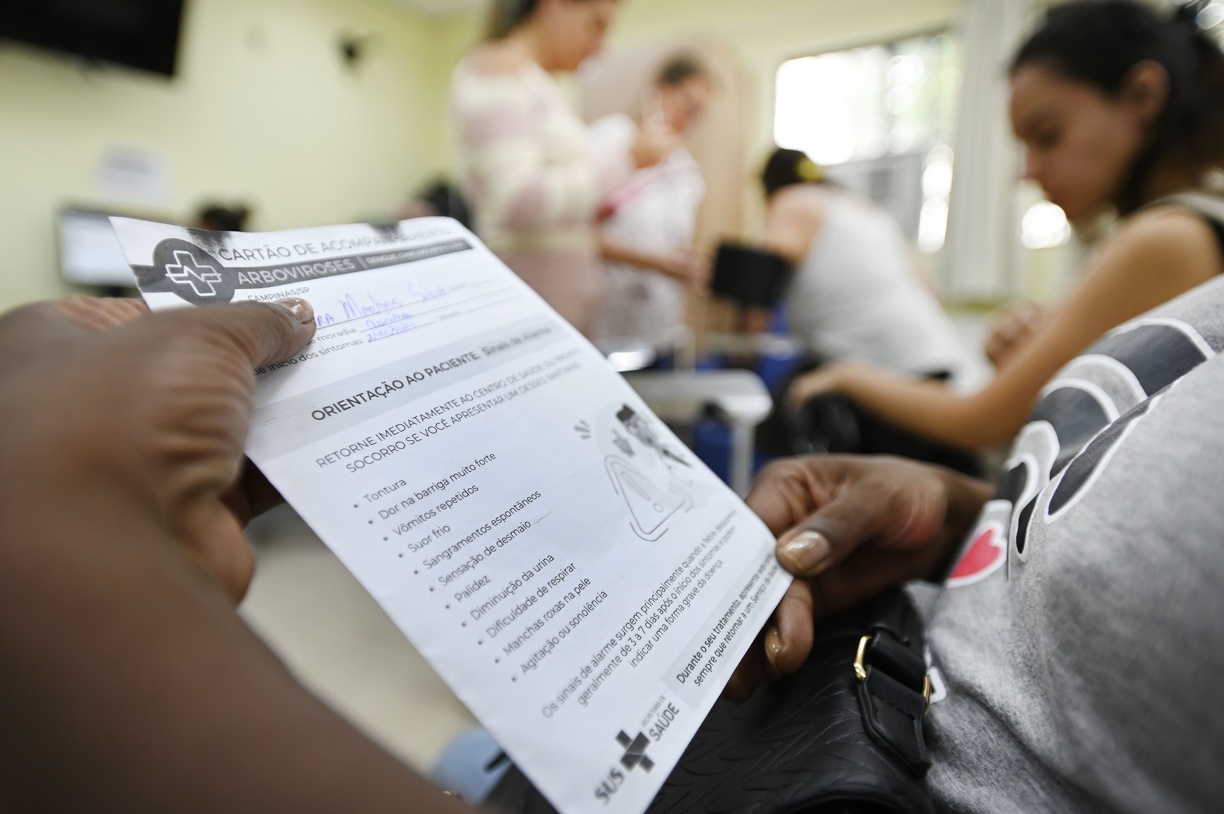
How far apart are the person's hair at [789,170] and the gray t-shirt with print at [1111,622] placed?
1697 mm

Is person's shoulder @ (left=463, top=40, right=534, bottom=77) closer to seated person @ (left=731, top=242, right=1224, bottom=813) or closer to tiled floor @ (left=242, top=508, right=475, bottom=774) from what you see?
tiled floor @ (left=242, top=508, right=475, bottom=774)

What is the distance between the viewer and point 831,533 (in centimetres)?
41

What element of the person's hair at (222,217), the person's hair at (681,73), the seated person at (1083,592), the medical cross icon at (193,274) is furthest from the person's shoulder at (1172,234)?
the person's hair at (222,217)

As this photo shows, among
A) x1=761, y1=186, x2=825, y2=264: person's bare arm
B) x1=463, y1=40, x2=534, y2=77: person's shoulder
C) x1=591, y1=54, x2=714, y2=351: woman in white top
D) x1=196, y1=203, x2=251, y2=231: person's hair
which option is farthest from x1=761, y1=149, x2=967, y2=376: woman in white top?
x1=196, y1=203, x2=251, y2=231: person's hair

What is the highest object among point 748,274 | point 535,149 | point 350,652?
point 535,149

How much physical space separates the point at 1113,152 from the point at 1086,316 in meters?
0.32

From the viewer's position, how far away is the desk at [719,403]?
1159mm

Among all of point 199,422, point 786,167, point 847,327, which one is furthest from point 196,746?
point 786,167

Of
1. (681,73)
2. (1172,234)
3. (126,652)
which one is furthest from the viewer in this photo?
(681,73)

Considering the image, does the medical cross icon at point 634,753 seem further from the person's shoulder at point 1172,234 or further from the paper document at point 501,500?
the person's shoulder at point 1172,234

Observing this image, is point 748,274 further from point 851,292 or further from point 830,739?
point 830,739

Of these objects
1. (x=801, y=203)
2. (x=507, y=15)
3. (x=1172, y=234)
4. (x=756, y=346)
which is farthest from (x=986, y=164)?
(x=1172, y=234)

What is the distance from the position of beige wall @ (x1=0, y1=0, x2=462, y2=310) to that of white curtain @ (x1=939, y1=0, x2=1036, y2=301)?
3.34 m

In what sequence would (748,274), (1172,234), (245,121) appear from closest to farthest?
(1172,234) < (748,274) < (245,121)
